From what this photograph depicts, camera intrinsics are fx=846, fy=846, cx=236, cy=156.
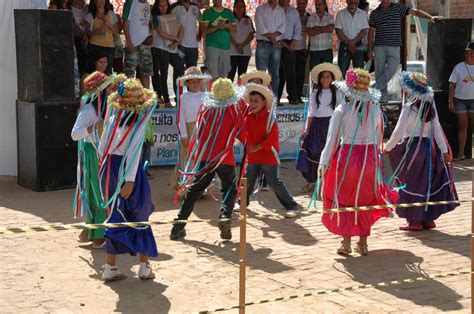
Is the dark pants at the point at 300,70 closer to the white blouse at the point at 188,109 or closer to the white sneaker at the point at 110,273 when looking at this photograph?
the white blouse at the point at 188,109

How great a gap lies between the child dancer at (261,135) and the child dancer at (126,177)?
2.24 metres

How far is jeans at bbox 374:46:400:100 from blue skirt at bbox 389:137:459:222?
5813 millimetres

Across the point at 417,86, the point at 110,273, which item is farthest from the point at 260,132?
the point at 110,273

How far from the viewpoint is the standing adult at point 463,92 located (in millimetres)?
14328

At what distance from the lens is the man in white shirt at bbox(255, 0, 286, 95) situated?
14305 mm

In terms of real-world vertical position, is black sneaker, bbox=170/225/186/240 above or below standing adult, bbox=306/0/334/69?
below

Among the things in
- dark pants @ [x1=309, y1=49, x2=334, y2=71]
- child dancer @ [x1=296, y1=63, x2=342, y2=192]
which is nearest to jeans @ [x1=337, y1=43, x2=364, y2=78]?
dark pants @ [x1=309, y1=49, x2=334, y2=71]

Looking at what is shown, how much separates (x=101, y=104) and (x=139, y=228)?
1.59 m

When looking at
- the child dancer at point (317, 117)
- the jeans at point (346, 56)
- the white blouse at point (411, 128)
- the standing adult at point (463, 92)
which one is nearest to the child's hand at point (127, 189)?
the white blouse at point (411, 128)

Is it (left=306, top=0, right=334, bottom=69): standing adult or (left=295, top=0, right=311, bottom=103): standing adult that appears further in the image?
(left=295, top=0, right=311, bottom=103): standing adult

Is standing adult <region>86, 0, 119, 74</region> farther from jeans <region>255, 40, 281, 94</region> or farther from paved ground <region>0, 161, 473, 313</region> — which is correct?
paved ground <region>0, 161, 473, 313</region>

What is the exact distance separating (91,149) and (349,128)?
2.59 meters

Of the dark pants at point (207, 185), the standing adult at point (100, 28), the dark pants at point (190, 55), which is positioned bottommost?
the dark pants at point (207, 185)

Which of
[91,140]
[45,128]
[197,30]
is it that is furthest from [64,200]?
[197,30]
